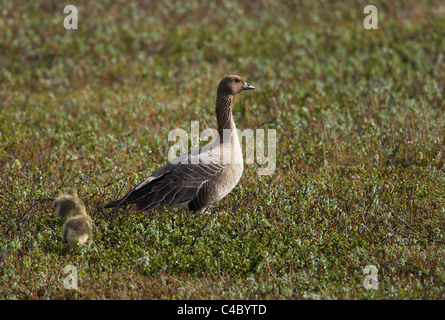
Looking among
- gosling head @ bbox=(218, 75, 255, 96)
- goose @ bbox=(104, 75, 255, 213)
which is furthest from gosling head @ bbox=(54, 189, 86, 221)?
gosling head @ bbox=(218, 75, 255, 96)

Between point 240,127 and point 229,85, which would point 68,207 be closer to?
point 229,85

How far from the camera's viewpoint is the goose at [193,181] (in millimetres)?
6863

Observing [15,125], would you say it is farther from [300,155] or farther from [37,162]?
[300,155]

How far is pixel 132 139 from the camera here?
33.6 feet

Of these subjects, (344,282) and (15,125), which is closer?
(344,282)

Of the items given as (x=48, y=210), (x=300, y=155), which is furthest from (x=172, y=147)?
(x=48, y=210)

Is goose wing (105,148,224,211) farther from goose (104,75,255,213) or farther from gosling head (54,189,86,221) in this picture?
gosling head (54,189,86,221)

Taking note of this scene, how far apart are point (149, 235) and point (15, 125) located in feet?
17.1

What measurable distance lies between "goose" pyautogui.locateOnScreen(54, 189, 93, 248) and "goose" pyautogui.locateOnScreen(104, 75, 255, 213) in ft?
1.22

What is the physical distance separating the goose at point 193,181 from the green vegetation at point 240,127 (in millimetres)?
254

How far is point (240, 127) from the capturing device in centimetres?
1092

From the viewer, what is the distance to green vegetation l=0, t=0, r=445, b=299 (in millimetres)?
6086

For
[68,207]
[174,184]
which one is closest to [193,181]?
[174,184]

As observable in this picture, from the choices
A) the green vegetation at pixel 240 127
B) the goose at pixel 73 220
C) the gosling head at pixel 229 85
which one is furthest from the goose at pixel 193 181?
the gosling head at pixel 229 85
